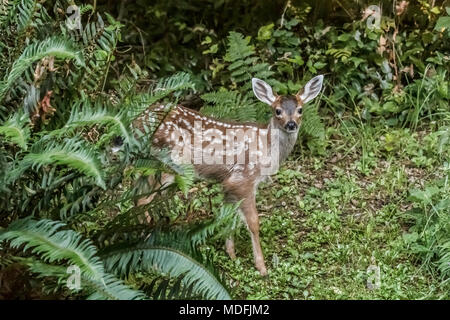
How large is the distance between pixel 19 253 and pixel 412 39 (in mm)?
4700

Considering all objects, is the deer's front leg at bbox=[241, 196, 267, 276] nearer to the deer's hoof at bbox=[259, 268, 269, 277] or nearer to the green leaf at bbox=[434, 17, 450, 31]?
the deer's hoof at bbox=[259, 268, 269, 277]

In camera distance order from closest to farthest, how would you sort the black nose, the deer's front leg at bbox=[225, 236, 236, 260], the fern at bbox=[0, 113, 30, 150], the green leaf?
the fern at bbox=[0, 113, 30, 150], the deer's front leg at bbox=[225, 236, 236, 260], the black nose, the green leaf

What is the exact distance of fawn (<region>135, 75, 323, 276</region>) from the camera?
6766 millimetres

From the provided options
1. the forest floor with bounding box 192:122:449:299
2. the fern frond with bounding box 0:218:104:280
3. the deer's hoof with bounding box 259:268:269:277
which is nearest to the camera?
the fern frond with bounding box 0:218:104:280

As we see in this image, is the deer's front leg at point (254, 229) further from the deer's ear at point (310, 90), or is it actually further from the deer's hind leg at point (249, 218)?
the deer's ear at point (310, 90)

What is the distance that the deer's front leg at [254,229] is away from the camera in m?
6.46

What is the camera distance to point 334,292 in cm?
618

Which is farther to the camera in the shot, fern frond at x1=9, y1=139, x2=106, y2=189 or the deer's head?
the deer's head

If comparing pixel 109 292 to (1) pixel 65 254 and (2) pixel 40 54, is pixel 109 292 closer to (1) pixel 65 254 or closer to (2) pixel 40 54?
(1) pixel 65 254

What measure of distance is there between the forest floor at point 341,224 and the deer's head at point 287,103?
79 centimetres

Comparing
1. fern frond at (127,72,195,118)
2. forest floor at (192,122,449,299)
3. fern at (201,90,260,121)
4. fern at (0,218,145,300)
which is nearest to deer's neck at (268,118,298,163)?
forest floor at (192,122,449,299)

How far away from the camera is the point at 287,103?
6.82 meters

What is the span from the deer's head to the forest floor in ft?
2.58
